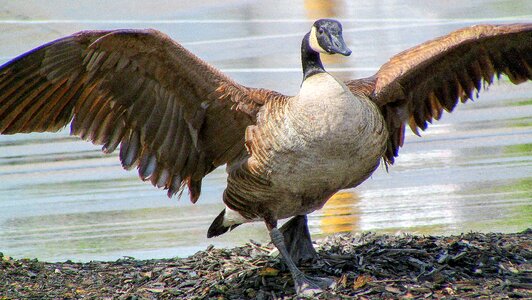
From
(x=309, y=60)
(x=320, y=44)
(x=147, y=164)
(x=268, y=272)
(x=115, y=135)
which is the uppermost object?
(x=320, y=44)

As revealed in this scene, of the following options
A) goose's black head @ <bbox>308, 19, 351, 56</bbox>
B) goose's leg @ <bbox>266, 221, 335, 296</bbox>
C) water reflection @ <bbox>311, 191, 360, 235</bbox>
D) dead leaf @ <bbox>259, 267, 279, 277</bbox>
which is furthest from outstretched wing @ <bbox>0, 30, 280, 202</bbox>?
water reflection @ <bbox>311, 191, 360, 235</bbox>

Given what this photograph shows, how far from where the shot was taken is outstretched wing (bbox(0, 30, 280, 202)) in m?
6.23

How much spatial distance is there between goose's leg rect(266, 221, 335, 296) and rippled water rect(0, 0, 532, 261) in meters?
1.43

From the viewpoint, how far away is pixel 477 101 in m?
11.9

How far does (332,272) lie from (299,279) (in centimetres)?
36

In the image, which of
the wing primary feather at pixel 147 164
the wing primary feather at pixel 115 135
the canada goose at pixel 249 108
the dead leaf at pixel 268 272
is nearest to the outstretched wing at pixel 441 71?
the canada goose at pixel 249 108

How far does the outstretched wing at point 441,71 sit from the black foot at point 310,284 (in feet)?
4.10

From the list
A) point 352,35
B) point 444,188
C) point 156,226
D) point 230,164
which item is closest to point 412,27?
point 352,35

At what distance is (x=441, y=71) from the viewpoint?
22.9ft

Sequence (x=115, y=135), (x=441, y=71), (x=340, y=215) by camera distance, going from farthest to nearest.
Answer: (x=340, y=215), (x=441, y=71), (x=115, y=135)

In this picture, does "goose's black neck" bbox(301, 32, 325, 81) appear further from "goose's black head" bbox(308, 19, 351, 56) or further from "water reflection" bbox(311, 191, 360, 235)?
"water reflection" bbox(311, 191, 360, 235)

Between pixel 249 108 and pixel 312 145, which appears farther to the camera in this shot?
pixel 249 108

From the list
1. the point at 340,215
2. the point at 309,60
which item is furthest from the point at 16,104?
the point at 340,215

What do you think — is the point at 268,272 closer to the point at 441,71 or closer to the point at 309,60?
the point at 309,60
